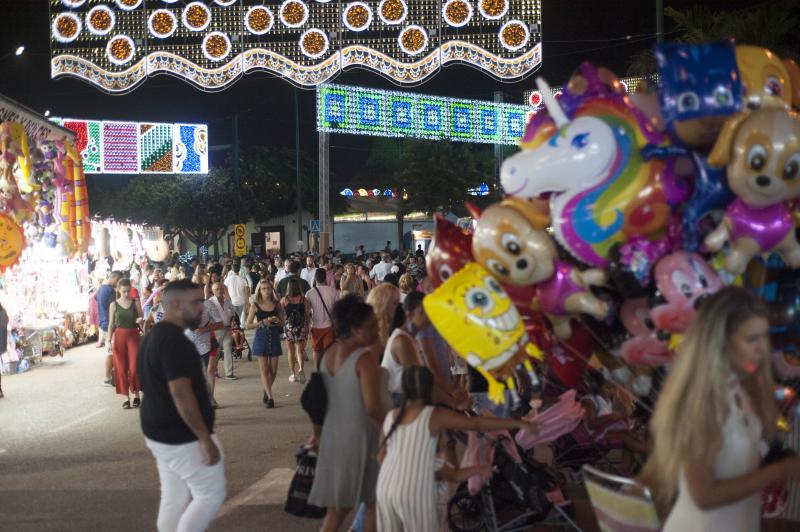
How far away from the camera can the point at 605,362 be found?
5719 mm

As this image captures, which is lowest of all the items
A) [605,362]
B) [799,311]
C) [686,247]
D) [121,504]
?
[121,504]

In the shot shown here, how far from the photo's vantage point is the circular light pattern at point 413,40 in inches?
734

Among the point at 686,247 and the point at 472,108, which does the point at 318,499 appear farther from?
the point at 472,108

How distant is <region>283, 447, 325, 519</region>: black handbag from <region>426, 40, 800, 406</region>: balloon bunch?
44.1 inches

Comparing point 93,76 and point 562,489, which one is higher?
point 93,76

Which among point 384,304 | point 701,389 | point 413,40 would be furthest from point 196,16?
point 701,389

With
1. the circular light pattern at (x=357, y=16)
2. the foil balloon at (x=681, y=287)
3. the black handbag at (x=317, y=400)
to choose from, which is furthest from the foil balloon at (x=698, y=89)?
the circular light pattern at (x=357, y=16)

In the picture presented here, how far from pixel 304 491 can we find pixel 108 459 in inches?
163

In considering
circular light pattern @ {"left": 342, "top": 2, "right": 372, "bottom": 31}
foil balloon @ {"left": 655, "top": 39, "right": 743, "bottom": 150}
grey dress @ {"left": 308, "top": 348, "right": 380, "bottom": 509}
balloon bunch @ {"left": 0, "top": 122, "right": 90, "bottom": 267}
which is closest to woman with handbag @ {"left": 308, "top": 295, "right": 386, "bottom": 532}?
grey dress @ {"left": 308, "top": 348, "right": 380, "bottom": 509}

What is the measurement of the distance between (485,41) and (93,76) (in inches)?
295

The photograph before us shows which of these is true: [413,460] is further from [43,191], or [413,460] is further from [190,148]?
[190,148]

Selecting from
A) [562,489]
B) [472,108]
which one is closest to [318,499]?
[562,489]

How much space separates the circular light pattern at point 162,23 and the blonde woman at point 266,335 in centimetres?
759

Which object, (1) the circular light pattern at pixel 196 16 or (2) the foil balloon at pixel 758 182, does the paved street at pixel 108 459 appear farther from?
(1) the circular light pattern at pixel 196 16
